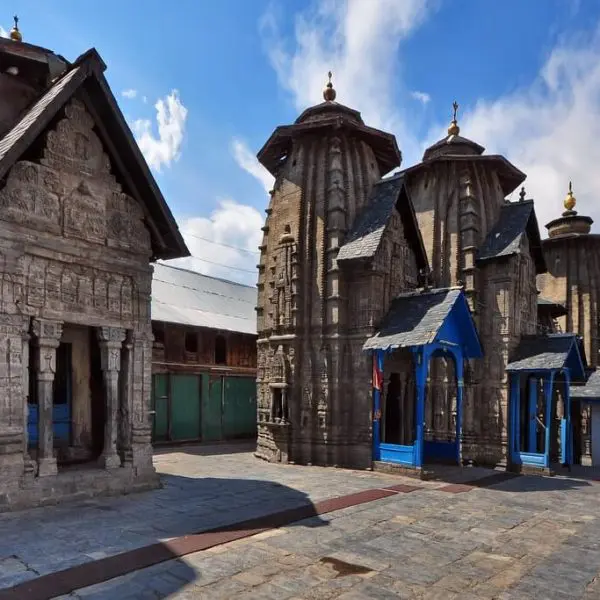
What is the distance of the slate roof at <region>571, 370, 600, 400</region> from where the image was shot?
19.5m

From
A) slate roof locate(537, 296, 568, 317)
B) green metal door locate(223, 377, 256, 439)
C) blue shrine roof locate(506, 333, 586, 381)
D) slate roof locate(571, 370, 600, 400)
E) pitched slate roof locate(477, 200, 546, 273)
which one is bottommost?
green metal door locate(223, 377, 256, 439)

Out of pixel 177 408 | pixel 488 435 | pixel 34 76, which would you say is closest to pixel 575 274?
pixel 488 435

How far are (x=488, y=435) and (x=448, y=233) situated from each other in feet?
25.1

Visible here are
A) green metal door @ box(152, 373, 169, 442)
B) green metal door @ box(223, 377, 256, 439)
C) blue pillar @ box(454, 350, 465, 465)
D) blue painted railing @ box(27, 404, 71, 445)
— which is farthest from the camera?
green metal door @ box(223, 377, 256, 439)

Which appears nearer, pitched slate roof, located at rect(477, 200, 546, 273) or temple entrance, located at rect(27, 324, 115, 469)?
temple entrance, located at rect(27, 324, 115, 469)

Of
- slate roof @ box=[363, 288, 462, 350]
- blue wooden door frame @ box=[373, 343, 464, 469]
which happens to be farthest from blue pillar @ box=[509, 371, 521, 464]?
slate roof @ box=[363, 288, 462, 350]

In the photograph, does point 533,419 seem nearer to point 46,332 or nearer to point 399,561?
point 399,561

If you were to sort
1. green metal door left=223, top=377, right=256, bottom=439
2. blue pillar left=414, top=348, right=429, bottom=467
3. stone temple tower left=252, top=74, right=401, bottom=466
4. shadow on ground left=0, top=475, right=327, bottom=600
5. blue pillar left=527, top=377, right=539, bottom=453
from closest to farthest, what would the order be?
shadow on ground left=0, top=475, right=327, bottom=600 → blue pillar left=414, top=348, right=429, bottom=467 → stone temple tower left=252, top=74, right=401, bottom=466 → blue pillar left=527, top=377, right=539, bottom=453 → green metal door left=223, top=377, right=256, bottom=439

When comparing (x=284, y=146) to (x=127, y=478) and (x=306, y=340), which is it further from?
(x=127, y=478)

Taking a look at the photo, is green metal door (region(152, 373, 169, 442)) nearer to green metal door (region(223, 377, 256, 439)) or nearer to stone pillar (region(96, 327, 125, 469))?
green metal door (region(223, 377, 256, 439))

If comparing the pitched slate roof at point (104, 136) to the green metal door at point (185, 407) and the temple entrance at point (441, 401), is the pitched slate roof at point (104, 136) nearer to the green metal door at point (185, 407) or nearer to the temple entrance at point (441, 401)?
the green metal door at point (185, 407)

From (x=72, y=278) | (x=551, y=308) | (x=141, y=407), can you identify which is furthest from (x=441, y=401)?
(x=72, y=278)

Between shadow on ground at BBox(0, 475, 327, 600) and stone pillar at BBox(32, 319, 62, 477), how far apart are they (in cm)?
125

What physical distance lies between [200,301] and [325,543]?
21.0 meters
